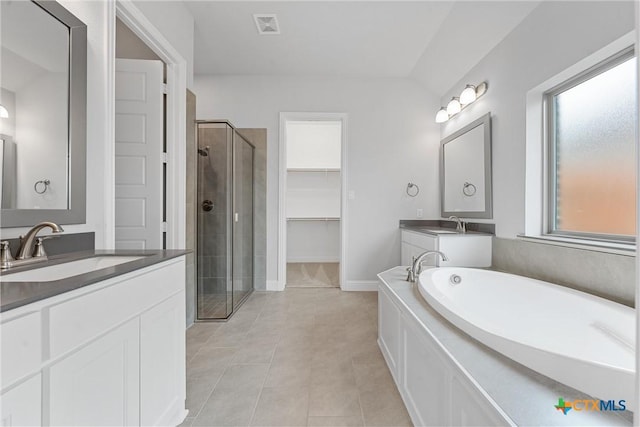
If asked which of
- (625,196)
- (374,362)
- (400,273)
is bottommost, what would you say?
(374,362)

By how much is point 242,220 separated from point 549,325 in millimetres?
2771

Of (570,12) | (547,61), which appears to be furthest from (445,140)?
(570,12)

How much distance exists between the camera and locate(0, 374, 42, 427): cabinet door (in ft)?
1.92

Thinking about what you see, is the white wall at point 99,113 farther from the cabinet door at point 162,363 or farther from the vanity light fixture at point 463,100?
the vanity light fixture at point 463,100

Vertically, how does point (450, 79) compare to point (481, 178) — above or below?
above

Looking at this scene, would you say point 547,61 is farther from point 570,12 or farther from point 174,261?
point 174,261

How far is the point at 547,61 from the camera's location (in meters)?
1.91

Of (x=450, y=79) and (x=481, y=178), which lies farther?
(x=450, y=79)

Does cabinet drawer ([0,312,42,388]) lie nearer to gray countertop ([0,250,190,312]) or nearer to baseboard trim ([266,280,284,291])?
gray countertop ([0,250,190,312])

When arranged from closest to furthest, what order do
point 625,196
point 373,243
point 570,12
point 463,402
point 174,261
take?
point 463,402
point 174,261
point 625,196
point 570,12
point 373,243

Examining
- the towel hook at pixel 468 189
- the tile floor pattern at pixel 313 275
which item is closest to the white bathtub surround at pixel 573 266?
the towel hook at pixel 468 189

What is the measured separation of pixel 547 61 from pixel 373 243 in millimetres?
2422

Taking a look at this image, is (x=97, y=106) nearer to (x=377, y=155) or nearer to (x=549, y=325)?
(x=549, y=325)

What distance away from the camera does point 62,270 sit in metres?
1.15
